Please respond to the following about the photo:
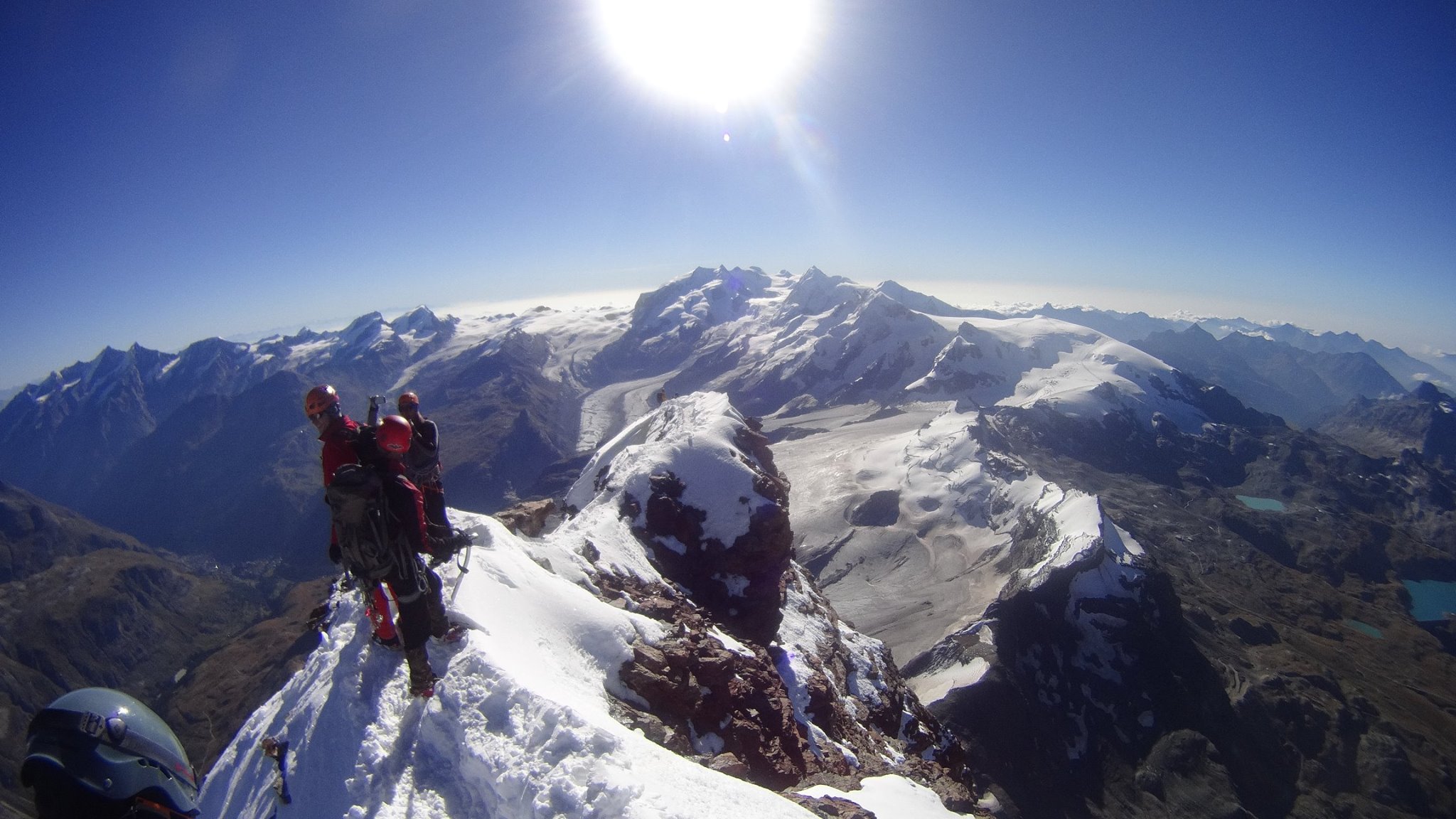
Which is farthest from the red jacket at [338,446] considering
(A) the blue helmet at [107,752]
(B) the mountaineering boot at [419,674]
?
(A) the blue helmet at [107,752]

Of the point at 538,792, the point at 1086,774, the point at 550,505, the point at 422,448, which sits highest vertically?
the point at 422,448

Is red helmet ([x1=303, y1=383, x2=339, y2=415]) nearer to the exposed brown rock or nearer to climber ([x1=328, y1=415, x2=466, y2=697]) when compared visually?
climber ([x1=328, y1=415, x2=466, y2=697])

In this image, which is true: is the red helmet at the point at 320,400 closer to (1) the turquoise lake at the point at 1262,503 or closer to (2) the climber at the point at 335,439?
(2) the climber at the point at 335,439

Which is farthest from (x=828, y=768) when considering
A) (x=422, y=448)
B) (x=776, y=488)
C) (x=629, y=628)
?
(x=776, y=488)

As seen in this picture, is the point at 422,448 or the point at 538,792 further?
the point at 422,448

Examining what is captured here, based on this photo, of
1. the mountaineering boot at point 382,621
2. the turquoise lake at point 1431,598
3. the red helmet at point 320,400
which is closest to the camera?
the red helmet at point 320,400

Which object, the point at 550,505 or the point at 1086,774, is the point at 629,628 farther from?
the point at 1086,774

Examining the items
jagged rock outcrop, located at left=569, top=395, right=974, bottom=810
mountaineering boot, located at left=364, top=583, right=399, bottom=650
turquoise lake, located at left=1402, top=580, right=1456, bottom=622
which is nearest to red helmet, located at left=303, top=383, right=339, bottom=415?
mountaineering boot, located at left=364, top=583, right=399, bottom=650
